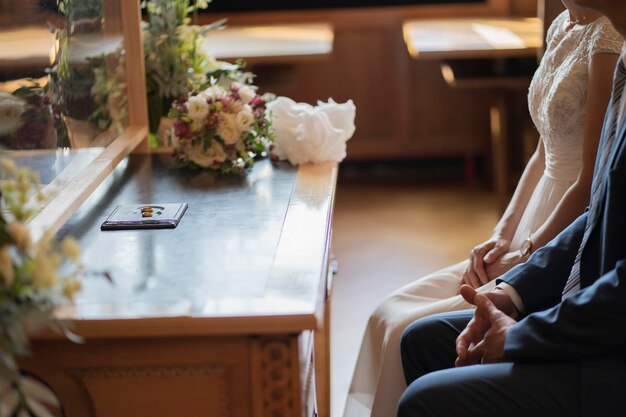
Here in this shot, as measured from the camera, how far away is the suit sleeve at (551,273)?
2102mm

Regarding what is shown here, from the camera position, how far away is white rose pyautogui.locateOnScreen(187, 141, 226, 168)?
262cm

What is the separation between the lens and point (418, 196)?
18.9 ft

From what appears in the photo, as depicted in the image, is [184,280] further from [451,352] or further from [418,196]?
[418,196]

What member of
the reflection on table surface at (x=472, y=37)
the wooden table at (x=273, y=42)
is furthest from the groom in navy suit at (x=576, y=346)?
the wooden table at (x=273, y=42)

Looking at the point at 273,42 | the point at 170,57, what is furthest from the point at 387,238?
the point at 170,57

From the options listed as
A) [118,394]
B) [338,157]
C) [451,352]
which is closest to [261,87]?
[338,157]

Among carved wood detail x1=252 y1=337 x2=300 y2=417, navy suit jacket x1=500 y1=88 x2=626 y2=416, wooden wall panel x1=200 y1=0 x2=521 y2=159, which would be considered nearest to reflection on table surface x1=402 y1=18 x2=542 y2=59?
wooden wall panel x1=200 y1=0 x2=521 y2=159

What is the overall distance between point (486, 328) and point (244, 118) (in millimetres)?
950

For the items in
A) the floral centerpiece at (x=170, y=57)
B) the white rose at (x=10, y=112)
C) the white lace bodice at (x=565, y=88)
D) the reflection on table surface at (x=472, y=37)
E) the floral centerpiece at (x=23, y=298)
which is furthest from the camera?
the reflection on table surface at (x=472, y=37)

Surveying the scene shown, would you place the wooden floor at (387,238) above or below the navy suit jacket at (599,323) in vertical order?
below

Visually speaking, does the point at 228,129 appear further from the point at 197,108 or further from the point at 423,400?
the point at 423,400

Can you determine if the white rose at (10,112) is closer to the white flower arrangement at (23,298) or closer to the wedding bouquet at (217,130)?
the white flower arrangement at (23,298)

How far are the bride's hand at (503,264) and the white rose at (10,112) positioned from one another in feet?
3.93

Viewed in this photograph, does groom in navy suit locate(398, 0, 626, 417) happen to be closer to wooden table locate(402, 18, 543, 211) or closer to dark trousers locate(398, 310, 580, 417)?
dark trousers locate(398, 310, 580, 417)
